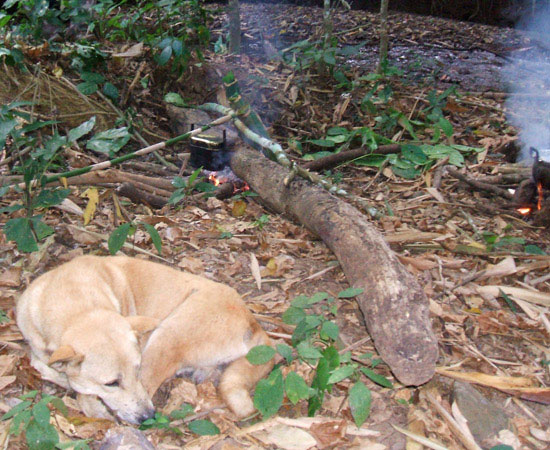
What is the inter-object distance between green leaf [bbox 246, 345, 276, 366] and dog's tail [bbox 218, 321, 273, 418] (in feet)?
0.42

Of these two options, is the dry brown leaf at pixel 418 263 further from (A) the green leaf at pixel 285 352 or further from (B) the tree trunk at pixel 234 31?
(B) the tree trunk at pixel 234 31

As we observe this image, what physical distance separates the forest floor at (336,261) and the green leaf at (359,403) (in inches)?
4.4

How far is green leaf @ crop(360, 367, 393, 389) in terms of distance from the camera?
3227 millimetres

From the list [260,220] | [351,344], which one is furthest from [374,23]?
[351,344]

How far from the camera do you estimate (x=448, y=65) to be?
1020cm

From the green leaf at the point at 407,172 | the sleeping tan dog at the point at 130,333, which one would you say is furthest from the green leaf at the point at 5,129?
the green leaf at the point at 407,172

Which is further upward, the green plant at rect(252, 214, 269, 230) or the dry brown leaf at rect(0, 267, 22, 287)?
the dry brown leaf at rect(0, 267, 22, 287)

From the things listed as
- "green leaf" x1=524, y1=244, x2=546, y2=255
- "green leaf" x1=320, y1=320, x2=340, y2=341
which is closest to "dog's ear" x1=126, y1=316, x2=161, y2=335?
"green leaf" x1=320, y1=320, x2=340, y2=341

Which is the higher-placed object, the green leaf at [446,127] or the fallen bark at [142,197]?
the green leaf at [446,127]

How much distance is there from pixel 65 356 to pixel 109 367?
26 centimetres

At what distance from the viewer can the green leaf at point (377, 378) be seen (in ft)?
10.6

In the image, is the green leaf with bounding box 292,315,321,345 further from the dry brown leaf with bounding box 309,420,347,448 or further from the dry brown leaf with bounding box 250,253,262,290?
the dry brown leaf with bounding box 250,253,262,290

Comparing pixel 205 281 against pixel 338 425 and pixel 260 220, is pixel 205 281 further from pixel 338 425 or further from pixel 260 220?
pixel 260 220

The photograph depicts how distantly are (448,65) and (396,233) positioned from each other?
633 cm
